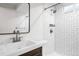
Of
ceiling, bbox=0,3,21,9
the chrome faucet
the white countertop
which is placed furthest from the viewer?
the chrome faucet

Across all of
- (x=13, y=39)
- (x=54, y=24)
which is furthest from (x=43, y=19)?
(x=13, y=39)

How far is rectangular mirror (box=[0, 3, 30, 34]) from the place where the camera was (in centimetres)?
125

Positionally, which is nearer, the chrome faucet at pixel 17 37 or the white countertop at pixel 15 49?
the white countertop at pixel 15 49

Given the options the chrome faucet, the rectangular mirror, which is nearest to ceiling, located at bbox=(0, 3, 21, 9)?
the rectangular mirror

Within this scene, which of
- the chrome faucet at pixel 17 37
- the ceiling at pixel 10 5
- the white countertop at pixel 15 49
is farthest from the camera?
the chrome faucet at pixel 17 37

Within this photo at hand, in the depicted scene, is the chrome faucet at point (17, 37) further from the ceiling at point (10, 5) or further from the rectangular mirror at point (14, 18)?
the ceiling at point (10, 5)

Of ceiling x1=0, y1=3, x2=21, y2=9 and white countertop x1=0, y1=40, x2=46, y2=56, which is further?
ceiling x1=0, y1=3, x2=21, y2=9

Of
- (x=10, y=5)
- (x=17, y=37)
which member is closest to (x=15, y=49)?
(x=17, y=37)

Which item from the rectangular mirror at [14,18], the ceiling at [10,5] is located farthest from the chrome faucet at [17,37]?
the ceiling at [10,5]

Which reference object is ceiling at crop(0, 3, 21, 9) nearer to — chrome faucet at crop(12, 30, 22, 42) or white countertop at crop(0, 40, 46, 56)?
chrome faucet at crop(12, 30, 22, 42)

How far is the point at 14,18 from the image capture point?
137 centimetres

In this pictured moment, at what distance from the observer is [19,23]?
144 cm

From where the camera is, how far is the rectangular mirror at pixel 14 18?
125cm

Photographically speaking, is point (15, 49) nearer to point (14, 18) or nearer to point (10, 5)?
point (14, 18)
